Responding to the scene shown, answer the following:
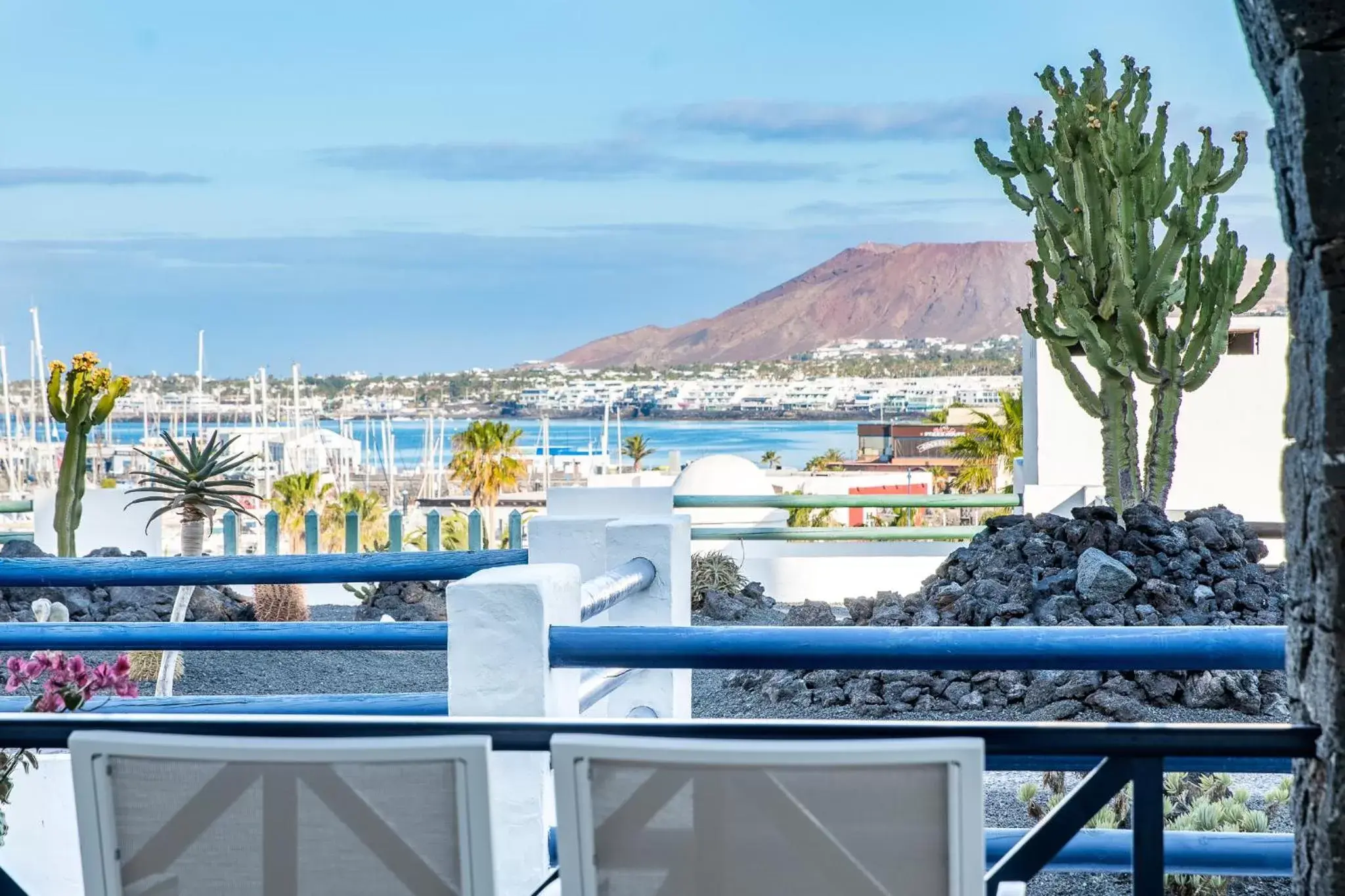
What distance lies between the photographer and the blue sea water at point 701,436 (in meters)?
55.0

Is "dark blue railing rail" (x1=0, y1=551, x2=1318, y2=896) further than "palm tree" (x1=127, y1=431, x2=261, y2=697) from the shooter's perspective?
No

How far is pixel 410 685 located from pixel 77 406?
269 centimetres

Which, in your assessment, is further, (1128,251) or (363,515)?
(363,515)

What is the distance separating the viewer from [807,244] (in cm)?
7594

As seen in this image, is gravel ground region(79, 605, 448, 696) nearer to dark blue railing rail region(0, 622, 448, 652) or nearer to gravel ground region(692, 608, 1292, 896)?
gravel ground region(692, 608, 1292, 896)

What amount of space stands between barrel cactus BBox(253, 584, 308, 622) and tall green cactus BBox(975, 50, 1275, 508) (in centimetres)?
432

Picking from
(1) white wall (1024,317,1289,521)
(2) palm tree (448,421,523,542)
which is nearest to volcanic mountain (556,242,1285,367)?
(2) palm tree (448,421,523,542)

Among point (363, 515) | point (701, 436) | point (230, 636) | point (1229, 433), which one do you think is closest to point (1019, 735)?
point (230, 636)

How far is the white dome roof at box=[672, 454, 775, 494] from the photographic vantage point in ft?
34.1

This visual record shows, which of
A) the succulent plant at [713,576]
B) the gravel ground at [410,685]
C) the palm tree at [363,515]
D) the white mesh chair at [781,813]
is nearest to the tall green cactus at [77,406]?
the gravel ground at [410,685]

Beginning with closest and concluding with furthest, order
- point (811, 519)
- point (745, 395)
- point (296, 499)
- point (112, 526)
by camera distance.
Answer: point (112, 526), point (296, 499), point (811, 519), point (745, 395)

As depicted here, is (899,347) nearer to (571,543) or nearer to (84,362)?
(84,362)

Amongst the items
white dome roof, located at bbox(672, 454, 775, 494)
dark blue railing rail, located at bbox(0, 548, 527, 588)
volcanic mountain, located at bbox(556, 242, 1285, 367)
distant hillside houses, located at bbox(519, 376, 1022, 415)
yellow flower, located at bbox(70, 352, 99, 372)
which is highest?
volcanic mountain, located at bbox(556, 242, 1285, 367)

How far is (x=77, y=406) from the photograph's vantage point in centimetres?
697
